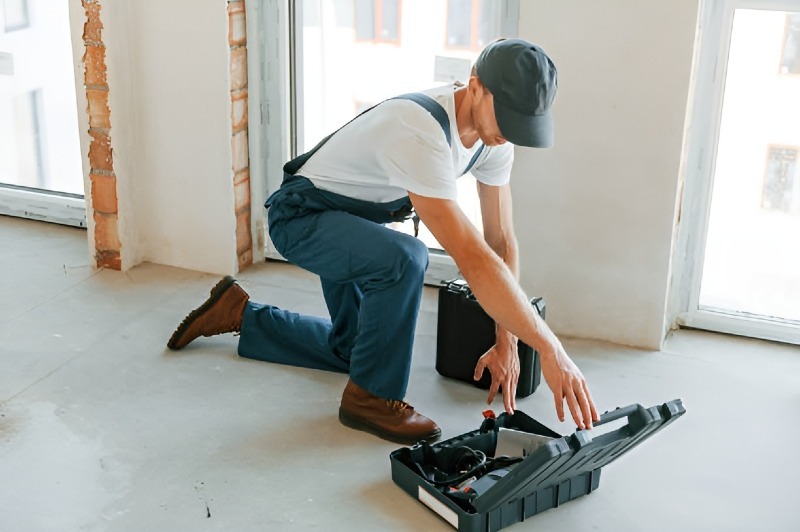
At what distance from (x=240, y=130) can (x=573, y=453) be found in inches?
66.7

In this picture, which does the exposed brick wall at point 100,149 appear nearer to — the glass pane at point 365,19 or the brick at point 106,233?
the brick at point 106,233

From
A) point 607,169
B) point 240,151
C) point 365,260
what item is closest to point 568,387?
point 365,260

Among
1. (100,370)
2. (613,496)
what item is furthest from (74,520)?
(613,496)

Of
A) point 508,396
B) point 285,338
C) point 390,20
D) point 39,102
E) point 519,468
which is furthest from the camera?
point 39,102

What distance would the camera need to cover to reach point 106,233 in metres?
3.36

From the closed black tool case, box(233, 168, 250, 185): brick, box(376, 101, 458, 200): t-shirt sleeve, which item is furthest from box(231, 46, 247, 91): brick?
box(376, 101, 458, 200): t-shirt sleeve

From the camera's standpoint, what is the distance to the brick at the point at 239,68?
10.5 ft

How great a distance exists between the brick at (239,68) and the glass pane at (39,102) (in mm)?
690

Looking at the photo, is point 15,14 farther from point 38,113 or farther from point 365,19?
point 365,19

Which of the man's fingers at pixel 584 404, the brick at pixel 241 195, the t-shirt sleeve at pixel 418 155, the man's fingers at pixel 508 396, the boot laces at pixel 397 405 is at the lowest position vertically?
the boot laces at pixel 397 405

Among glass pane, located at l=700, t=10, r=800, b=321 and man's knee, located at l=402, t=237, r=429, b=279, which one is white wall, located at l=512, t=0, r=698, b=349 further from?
man's knee, located at l=402, t=237, r=429, b=279

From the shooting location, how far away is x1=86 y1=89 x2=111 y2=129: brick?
3.21 metres

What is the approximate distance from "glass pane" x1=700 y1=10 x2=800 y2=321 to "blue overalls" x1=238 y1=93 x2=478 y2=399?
3.02ft

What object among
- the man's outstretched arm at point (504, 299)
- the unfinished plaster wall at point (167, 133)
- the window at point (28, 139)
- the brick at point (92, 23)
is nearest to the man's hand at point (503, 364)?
the man's outstretched arm at point (504, 299)
